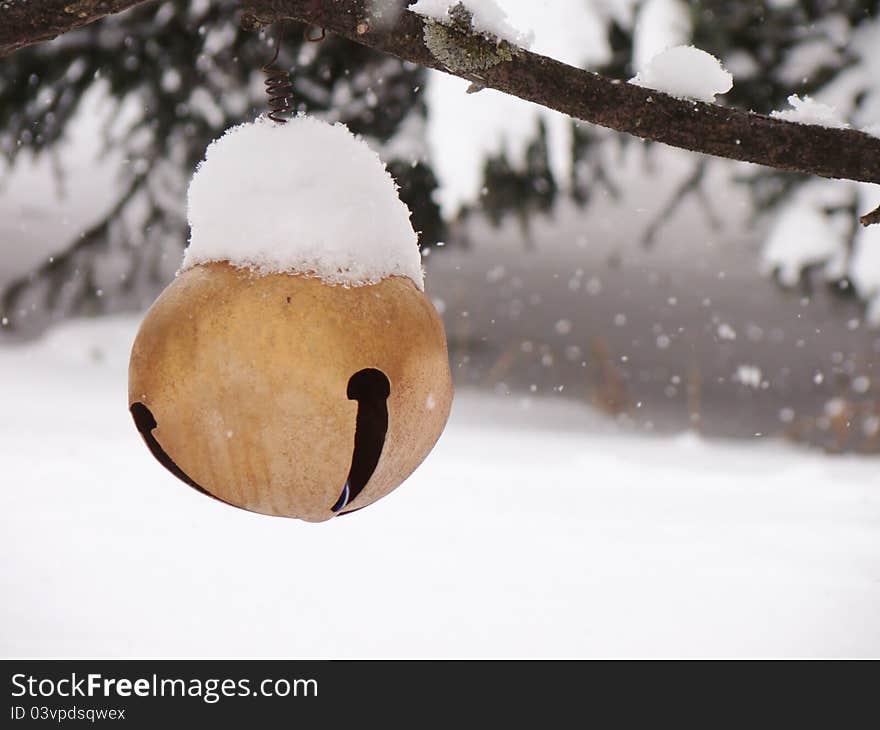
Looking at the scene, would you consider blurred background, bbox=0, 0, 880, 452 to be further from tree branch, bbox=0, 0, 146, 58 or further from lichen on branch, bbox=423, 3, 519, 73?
tree branch, bbox=0, 0, 146, 58

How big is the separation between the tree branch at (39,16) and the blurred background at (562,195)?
5.95 ft

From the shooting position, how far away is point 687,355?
4719 mm

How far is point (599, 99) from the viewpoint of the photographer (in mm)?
708

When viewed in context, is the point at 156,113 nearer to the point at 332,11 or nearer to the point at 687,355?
the point at 332,11

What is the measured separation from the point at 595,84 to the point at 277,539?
107 inches

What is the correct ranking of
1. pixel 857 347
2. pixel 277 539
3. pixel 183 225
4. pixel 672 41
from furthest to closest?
1. pixel 857 347
2. pixel 277 539
3. pixel 183 225
4. pixel 672 41

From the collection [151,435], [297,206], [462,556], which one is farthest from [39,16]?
[462,556]

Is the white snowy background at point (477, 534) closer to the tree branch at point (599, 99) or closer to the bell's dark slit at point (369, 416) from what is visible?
the tree branch at point (599, 99)

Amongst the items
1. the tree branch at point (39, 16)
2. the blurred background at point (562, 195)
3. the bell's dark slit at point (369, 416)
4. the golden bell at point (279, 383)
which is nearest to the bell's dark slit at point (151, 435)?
the golden bell at point (279, 383)

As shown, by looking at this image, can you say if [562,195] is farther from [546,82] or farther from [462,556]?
[546,82]

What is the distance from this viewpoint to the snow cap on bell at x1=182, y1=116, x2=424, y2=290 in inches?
29.3

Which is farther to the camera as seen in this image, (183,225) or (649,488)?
(649,488)
